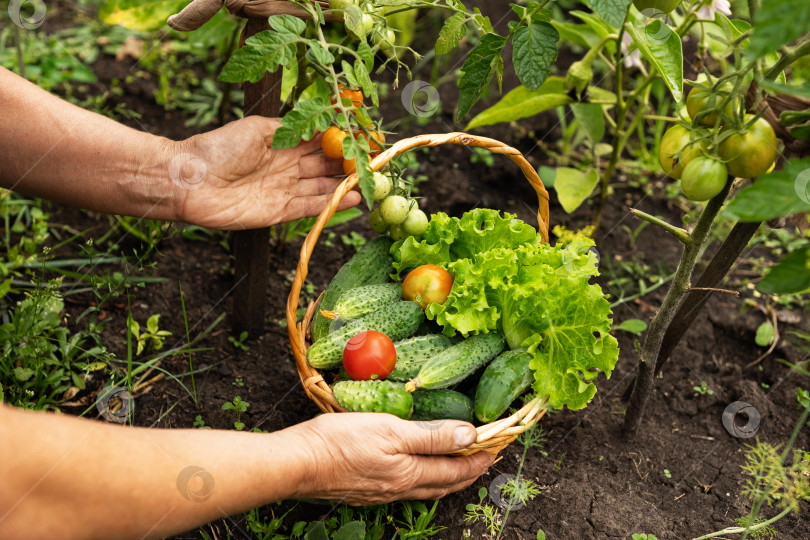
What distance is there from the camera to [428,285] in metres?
2.11

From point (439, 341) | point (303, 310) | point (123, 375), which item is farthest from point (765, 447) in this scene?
point (123, 375)

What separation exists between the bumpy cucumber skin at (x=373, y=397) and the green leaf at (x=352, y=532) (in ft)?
1.06

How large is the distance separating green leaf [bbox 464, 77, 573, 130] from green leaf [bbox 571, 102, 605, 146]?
0.18m

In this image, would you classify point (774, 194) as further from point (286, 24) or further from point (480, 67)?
point (286, 24)

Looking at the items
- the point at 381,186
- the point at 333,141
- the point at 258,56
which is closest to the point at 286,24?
the point at 258,56

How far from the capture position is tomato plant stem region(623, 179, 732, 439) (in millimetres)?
1794

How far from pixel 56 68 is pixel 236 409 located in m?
2.52

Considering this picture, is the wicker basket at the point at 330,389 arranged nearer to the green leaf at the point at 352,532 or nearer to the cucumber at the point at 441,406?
the cucumber at the point at 441,406

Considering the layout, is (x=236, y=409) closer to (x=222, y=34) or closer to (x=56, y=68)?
(x=222, y=34)

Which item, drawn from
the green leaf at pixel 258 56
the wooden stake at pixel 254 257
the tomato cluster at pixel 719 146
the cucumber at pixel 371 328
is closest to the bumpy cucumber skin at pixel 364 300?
the cucumber at pixel 371 328

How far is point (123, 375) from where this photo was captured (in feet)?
7.59

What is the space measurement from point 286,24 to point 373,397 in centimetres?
105

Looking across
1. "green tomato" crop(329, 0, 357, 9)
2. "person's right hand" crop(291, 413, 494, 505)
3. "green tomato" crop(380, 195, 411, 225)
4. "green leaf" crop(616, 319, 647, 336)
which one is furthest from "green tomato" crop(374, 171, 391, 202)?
"green leaf" crop(616, 319, 647, 336)

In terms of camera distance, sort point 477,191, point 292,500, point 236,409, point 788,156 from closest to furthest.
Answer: point 788,156, point 292,500, point 236,409, point 477,191
